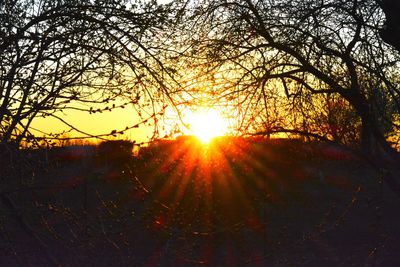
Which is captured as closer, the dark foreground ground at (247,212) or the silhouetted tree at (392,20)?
the silhouetted tree at (392,20)

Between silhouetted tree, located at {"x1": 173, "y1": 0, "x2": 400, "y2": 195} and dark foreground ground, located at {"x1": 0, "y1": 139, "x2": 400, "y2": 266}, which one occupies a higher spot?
silhouetted tree, located at {"x1": 173, "y1": 0, "x2": 400, "y2": 195}

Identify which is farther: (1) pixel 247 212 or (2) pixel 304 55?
(1) pixel 247 212

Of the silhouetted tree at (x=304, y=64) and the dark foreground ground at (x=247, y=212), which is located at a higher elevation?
the silhouetted tree at (x=304, y=64)

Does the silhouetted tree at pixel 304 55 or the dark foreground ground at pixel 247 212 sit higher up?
the silhouetted tree at pixel 304 55

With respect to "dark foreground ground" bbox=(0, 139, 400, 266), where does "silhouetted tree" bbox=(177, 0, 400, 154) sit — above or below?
above

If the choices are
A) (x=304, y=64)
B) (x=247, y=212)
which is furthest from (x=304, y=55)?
(x=247, y=212)

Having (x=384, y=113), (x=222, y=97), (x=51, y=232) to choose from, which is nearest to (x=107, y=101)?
(x=51, y=232)

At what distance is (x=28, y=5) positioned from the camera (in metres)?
4.46

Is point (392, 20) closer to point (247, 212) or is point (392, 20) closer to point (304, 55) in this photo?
point (304, 55)

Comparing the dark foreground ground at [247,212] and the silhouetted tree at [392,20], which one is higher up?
the silhouetted tree at [392,20]

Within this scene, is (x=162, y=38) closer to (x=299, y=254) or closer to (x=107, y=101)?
(x=107, y=101)

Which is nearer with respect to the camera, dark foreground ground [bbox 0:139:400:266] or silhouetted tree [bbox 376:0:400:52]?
A: silhouetted tree [bbox 376:0:400:52]

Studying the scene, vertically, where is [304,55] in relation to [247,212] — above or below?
above

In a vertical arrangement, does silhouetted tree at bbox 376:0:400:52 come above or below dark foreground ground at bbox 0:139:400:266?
above
